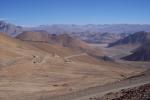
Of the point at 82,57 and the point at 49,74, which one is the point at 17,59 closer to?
the point at 49,74

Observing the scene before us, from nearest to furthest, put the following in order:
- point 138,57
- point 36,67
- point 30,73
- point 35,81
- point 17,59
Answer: point 35,81, point 30,73, point 36,67, point 17,59, point 138,57

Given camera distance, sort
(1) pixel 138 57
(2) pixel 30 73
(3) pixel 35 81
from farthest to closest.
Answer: (1) pixel 138 57, (2) pixel 30 73, (3) pixel 35 81

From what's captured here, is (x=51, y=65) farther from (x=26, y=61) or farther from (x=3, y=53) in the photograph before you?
(x=3, y=53)

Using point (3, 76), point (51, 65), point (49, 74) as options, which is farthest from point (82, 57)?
point (3, 76)

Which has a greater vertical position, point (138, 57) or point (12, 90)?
point (12, 90)

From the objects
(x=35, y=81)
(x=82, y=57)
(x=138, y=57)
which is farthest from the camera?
(x=138, y=57)

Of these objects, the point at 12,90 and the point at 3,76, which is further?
the point at 3,76

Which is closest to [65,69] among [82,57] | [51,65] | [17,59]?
[51,65]

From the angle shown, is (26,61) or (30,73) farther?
(26,61)

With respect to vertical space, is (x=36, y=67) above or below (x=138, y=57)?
above
